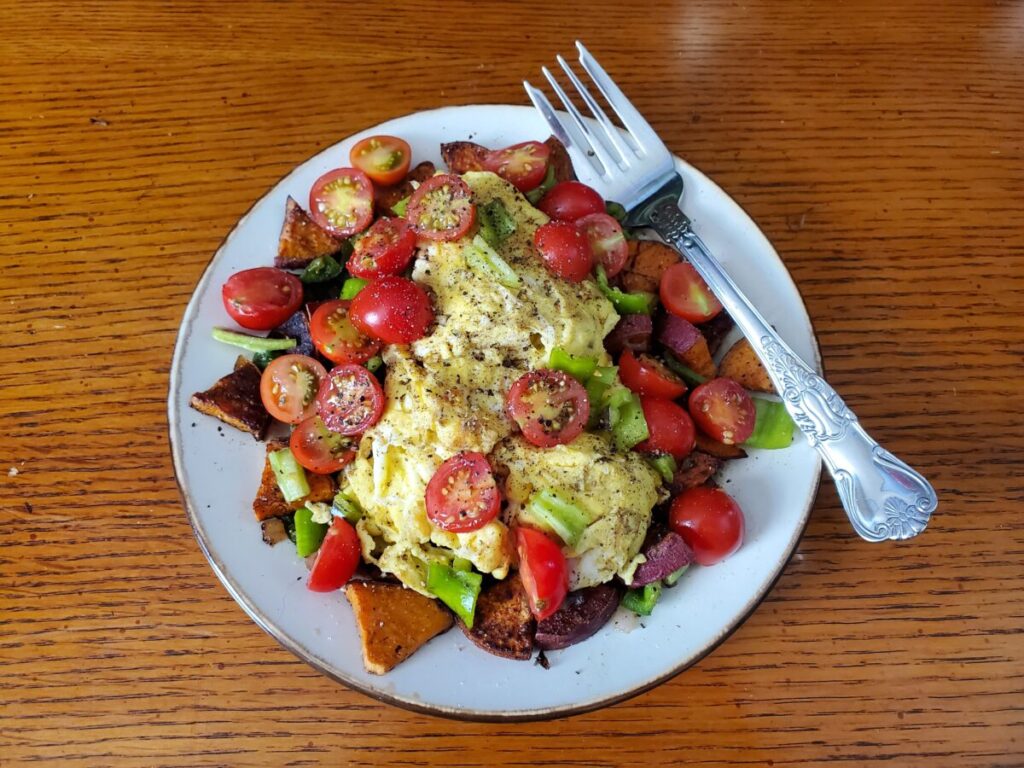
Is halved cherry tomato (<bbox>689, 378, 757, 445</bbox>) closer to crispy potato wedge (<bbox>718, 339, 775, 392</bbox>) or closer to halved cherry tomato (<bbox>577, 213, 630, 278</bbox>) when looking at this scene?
crispy potato wedge (<bbox>718, 339, 775, 392</bbox>)

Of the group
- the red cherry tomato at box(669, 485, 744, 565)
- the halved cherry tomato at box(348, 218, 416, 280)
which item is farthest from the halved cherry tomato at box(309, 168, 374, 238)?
the red cherry tomato at box(669, 485, 744, 565)

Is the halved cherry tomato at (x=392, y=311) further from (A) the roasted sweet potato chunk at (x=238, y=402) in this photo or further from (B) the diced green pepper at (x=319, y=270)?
(A) the roasted sweet potato chunk at (x=238, y=402)

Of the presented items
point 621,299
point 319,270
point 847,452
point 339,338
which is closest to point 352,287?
point 319,270

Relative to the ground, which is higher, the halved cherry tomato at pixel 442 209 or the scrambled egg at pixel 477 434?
the halved cherry tomato at pixel 442 209

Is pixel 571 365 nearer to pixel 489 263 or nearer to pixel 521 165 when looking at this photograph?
pixel 489 263

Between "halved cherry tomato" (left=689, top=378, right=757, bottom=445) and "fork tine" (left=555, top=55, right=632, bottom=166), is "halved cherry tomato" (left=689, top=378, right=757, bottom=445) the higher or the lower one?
the lower one

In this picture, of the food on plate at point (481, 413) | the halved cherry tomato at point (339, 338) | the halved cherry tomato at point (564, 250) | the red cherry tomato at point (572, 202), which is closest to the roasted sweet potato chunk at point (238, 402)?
the food on plate at point (481, 413)
